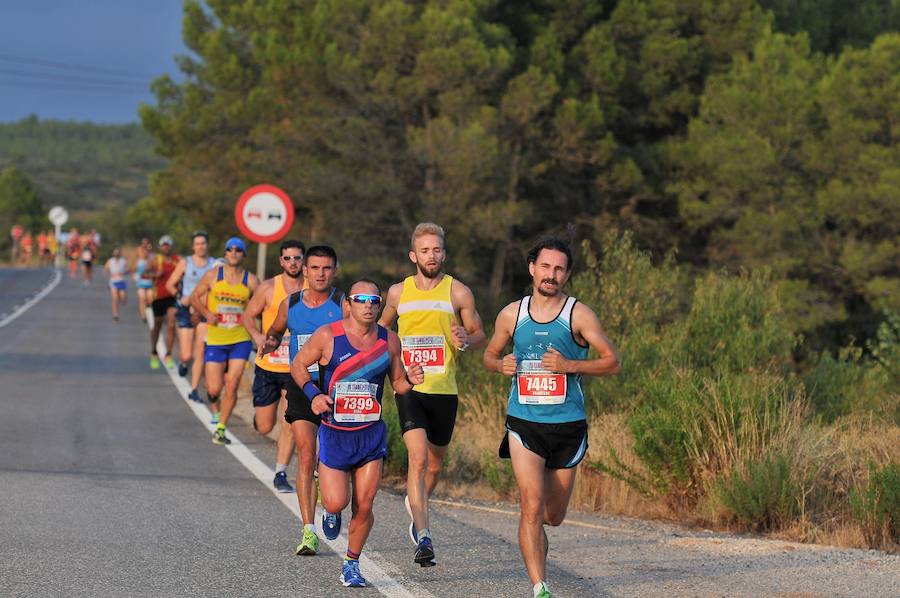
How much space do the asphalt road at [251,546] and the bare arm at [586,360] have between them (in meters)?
1.25

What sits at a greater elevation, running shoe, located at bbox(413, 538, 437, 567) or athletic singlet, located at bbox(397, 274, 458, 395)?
athletic singlet, located at bbox(397, 274, 458, 395)

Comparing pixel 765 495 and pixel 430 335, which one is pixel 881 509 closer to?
pixel 765 495

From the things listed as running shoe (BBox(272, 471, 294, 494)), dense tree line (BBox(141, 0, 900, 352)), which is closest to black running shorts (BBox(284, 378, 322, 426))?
running shoe (BBox(272, 471, 294, 494))

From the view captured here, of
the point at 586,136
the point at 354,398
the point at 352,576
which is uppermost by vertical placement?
the point at 586,136

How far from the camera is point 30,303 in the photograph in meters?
41.1

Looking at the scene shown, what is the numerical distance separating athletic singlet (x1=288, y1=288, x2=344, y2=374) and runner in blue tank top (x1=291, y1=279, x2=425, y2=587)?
1.34 meters

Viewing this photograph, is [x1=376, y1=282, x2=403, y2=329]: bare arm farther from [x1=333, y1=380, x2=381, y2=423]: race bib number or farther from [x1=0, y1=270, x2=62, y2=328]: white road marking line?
[x1=0, y1=270, x2=62, y2=328]: white road marking line

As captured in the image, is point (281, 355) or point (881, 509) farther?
point (281, 355)

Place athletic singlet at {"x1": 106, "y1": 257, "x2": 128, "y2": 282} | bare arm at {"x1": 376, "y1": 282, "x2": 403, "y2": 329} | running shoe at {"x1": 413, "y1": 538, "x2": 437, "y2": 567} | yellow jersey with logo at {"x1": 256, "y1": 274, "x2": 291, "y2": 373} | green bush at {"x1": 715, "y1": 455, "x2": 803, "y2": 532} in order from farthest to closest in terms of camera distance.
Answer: athletic singlet at {"x1": 106, "y1": 257, "x2": 128, "y2": 282} < yellow jersey with logo at {"x1": 256, "y1": 274, "x2": 291, "y2": 373} < green bush at {"x1": 715, "y1": 455, "x2": 803, "y2": 532} < bare arm at {"x1": 376, "y1": 282, "x2": 403, "y2": 329} < running shoe at {"x1": 413, "y1": 538, "x2": 437, "y2": 567}

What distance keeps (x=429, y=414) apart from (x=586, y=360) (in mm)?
1891

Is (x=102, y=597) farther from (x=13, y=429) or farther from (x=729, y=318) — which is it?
(x=729, y=318)

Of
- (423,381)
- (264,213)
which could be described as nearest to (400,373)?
(423,381)

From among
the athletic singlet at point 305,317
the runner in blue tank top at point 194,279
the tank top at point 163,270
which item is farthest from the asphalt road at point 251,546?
the tank top at point 163,270

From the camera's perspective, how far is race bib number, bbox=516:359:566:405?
7.16 m
